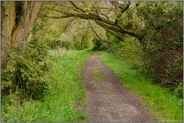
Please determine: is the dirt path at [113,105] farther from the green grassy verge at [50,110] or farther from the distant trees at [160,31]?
the distant trees at [160,31]

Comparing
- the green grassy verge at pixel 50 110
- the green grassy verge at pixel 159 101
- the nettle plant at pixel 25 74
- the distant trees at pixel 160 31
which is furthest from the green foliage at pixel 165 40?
the nettle plant at pixel 25 74

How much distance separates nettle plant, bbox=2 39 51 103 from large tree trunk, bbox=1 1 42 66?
1.07ft

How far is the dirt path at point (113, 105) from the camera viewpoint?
26.0ft

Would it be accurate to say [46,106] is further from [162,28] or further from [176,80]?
[162,28]

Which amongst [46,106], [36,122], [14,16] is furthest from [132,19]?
[36,122]

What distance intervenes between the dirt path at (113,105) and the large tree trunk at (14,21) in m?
3.37

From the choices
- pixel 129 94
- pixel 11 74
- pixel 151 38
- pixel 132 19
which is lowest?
pixel 129 94

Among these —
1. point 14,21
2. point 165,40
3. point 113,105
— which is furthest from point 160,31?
point 14,21

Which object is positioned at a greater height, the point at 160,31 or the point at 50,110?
the point at 160,31

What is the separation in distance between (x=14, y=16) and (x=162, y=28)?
252 inches

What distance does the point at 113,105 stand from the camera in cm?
925

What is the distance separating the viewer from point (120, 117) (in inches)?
312

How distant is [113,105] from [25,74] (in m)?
3.20

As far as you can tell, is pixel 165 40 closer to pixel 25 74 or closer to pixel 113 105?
pixel 113 105
